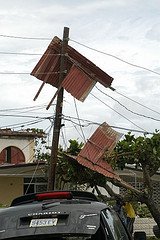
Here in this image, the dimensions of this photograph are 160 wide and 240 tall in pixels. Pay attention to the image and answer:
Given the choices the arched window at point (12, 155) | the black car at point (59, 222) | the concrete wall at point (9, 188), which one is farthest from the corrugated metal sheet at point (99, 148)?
the arched window at point (12, 155)

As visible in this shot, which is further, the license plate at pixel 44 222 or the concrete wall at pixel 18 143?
the concrete wall at pixel 18 143

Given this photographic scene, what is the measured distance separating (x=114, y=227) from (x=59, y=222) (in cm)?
72

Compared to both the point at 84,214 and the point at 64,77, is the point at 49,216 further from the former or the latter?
the point at 64,77

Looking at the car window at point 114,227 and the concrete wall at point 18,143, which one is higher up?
the car window at point 114,227

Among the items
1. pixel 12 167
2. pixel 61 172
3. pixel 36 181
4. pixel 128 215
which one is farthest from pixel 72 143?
pixel 36 181

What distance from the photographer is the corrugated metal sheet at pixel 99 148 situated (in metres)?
16.3

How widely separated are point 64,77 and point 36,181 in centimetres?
1073

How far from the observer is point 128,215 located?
17.5 m

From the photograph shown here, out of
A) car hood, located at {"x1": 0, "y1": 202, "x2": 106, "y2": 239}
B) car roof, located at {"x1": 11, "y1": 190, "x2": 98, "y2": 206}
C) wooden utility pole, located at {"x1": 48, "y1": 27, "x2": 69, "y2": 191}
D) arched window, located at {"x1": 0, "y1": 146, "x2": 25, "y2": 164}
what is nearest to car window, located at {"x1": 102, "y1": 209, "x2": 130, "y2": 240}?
car hood, located at {"x1": 0, "y1": 202, "x2": 106, "y2": 239}

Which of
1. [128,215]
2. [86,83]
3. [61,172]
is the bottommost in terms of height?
[128,215]

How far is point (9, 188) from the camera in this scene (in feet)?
84.6

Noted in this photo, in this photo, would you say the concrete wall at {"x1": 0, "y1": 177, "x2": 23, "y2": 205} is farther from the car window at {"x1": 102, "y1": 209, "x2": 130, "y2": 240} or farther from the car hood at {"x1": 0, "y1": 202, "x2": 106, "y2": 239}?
the car hood at {"x1": 0, "y1": 202, "x2": 106, "y2": 239}

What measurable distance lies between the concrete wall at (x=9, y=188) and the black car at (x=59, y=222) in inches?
786

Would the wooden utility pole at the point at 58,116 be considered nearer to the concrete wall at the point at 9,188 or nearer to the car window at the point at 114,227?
the car window at the point at 114,227
